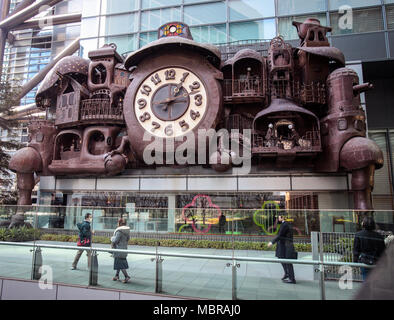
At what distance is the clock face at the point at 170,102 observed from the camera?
46.2ft

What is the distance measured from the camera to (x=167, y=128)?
14219 millimetres

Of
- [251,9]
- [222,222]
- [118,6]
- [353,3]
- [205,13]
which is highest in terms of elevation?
[118,6]

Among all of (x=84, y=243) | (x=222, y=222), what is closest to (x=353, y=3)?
(x=222, y=222)

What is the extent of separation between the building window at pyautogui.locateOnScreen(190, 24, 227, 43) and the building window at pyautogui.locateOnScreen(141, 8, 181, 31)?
212 cm

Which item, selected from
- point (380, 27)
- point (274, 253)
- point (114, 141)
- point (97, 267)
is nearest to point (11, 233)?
point (97, 267)

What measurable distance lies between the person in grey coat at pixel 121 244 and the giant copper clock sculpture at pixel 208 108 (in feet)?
21.9

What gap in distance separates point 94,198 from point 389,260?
1679 cm

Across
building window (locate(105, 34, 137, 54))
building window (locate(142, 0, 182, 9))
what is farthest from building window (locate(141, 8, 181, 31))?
building window (locate(105, 34, 137, 54))

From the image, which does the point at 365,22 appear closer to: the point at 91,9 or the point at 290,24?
the point at 290,24

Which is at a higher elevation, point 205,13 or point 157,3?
point 157,3

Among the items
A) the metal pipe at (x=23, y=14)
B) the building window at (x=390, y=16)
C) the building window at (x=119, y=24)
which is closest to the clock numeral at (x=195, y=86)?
the building window at (x=119, y=24)

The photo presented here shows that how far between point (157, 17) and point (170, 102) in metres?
11.7

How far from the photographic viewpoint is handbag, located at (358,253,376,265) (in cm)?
579

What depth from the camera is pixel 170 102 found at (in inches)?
568
